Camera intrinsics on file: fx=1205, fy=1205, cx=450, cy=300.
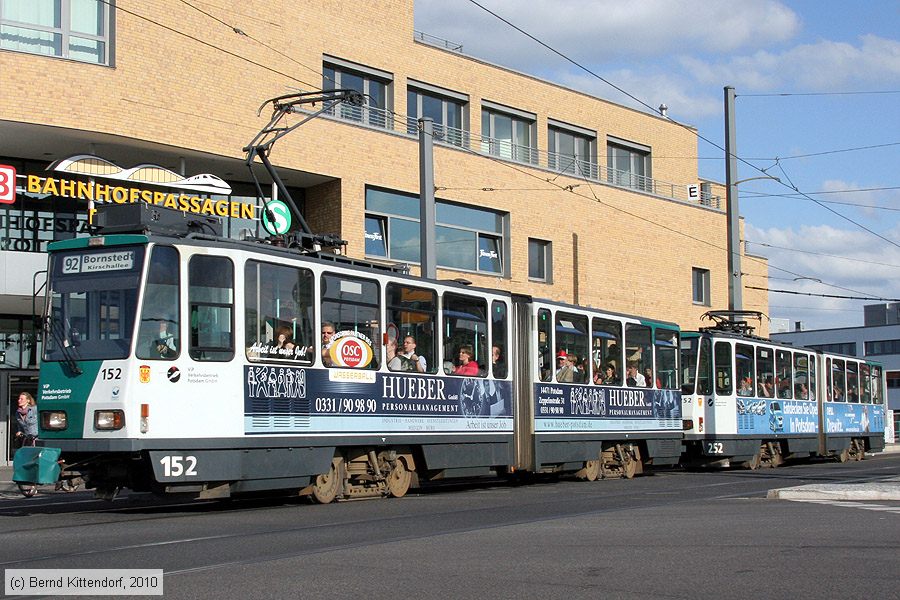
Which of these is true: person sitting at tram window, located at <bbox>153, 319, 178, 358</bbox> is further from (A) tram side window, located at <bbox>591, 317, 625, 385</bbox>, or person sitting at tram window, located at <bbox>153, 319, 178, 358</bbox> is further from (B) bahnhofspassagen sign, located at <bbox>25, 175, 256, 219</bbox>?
(B) bahnhofspassagen sign, located at <bbox>25, 175, 256, 219</bbox>

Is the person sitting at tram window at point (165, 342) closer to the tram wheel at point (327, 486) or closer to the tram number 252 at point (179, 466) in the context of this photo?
the tram number 252 at point (179, 466)

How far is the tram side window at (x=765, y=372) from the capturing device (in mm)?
27641

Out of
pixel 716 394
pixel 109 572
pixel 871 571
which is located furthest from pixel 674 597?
pixel 716 394

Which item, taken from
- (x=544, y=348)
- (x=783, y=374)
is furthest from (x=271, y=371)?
(x=783, y=374)

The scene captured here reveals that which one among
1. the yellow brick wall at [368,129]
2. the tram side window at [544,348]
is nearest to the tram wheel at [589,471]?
the tram side window at [544,348]

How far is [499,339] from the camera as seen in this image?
61.7 feet

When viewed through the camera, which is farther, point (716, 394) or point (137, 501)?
point (716, 394)

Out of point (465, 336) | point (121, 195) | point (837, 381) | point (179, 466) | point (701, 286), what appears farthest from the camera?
point (701, 286)

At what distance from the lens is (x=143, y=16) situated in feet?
85.6

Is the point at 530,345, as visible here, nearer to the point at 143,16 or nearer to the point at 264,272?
the point at 264,272

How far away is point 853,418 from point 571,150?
40.1 ft

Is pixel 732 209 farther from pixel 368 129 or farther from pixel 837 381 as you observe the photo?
pixel 368 129

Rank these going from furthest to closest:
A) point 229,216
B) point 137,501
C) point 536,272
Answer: point 536,272 < point 229,216 < point 137,501

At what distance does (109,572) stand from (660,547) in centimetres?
443
